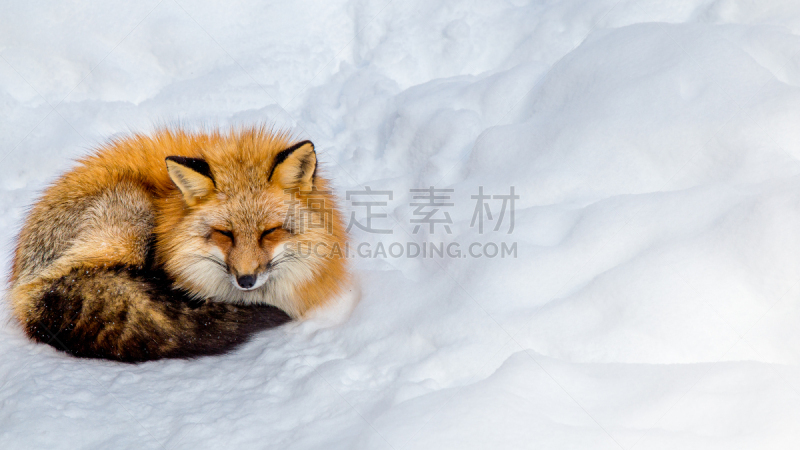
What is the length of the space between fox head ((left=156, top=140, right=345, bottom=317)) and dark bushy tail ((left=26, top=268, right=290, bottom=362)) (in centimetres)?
19

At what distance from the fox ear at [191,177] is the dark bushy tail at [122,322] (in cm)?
42

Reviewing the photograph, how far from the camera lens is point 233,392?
2.24 meters

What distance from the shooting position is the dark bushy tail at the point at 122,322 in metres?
2.35

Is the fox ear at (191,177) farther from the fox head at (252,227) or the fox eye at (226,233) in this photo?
the fox eye at (226,233)

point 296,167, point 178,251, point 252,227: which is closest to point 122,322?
point 178,251

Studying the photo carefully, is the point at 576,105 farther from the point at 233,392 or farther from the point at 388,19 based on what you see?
the point at 233,392

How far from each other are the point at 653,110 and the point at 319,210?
1643mm

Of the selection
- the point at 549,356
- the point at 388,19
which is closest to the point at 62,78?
the point at 388,19

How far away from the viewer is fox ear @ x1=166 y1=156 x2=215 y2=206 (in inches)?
93.5

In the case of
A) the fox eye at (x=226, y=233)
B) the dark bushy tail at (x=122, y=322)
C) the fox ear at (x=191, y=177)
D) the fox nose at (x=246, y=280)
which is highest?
the fox ear at (x=191, y=177)

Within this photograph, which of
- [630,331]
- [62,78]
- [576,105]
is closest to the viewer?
[630,331]

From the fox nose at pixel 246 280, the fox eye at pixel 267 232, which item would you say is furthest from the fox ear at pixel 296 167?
the fox nose at pixel 246 280

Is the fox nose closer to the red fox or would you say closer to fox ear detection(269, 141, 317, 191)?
the red fox

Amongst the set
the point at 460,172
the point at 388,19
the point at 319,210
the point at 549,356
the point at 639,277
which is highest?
the point at 388,19
